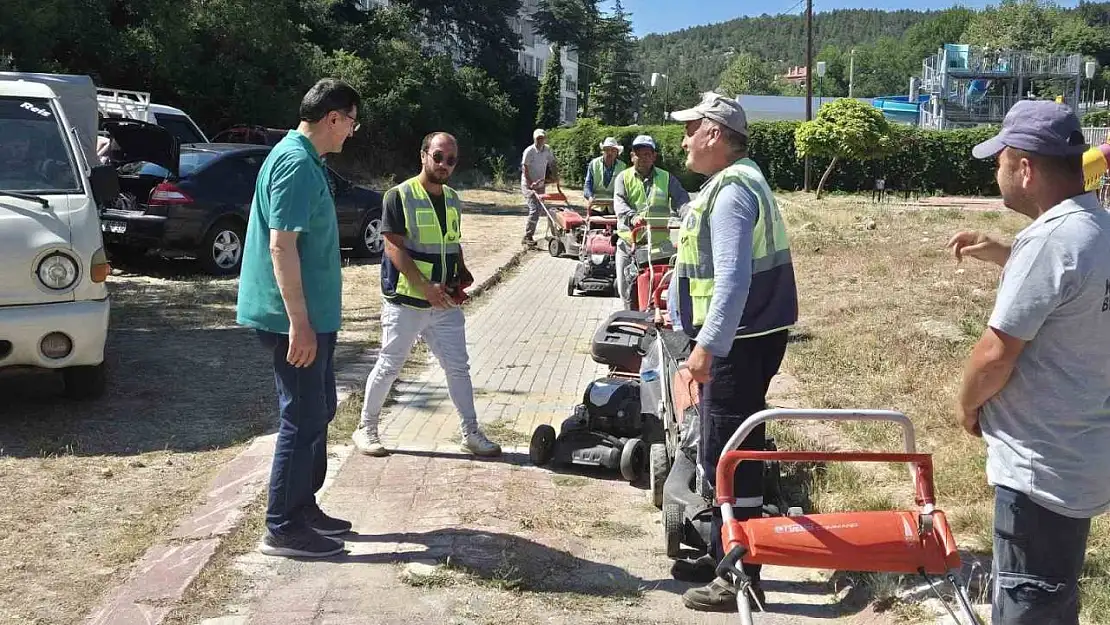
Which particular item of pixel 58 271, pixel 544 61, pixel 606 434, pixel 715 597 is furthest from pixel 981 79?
pixel 715 597

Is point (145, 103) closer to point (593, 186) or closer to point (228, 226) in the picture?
point (228, 226)

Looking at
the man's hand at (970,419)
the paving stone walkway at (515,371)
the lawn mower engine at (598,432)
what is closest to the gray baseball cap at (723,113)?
the man's hand at (970,419)

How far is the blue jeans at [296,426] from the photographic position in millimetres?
4844

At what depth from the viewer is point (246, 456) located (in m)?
6.43

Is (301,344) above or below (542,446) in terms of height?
above

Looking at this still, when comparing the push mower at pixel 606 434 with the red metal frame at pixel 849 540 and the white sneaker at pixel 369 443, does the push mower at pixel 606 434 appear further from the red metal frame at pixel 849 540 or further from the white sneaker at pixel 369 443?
the red metal frame at pixel 849 540

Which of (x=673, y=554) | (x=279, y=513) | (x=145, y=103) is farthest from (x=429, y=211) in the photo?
(x=145, y=103)

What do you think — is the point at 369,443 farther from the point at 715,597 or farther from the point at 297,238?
the point at 715,597

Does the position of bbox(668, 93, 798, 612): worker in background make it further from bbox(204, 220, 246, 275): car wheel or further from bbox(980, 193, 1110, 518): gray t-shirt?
bbox(204, 220, 246, 275): car wheel

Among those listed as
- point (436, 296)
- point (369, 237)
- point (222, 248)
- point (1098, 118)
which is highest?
point (1098, 118)

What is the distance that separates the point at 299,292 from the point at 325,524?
1.22 m

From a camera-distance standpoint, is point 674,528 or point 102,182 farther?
point 102,182

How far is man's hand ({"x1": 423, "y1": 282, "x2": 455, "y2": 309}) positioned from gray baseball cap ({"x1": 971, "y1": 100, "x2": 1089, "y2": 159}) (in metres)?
3.80

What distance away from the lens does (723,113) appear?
14.4 ft
